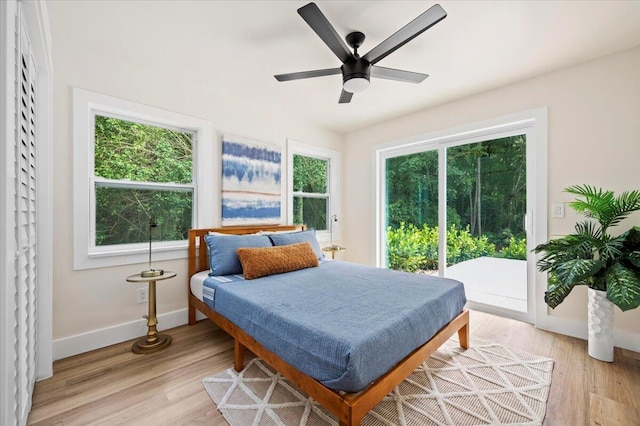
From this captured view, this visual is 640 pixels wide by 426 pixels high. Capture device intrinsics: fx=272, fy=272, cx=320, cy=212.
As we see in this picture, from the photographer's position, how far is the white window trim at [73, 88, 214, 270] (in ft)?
7.40

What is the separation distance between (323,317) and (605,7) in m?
2.75

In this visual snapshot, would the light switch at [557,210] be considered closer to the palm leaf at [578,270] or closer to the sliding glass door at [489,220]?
the sliding glass door at [489,220]

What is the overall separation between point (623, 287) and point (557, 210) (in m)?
1.06

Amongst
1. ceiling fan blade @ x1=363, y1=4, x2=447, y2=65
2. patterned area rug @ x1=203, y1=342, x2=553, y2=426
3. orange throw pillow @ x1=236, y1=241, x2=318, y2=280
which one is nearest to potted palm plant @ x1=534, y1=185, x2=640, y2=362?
patterned area rug @ x1=203, y1=342, x2=553, y2=426

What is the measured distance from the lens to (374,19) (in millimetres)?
1915

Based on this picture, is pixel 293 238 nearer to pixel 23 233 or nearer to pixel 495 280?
pixel 23 233

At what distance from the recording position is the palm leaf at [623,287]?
1.69 metres

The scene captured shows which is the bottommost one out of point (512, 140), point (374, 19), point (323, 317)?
point (323, 317)

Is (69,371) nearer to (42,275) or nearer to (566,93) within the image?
(42,275)

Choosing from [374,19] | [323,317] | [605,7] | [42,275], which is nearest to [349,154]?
[374,19]

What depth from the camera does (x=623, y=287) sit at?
176 centimetres

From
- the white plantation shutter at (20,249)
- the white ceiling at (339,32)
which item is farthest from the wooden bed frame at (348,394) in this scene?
the white ceiling at (339,32)

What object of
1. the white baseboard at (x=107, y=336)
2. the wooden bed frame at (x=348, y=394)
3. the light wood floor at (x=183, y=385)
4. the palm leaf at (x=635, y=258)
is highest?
the palm leaf at (x=635, y=258)

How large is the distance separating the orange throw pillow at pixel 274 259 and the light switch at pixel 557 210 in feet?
7.83
